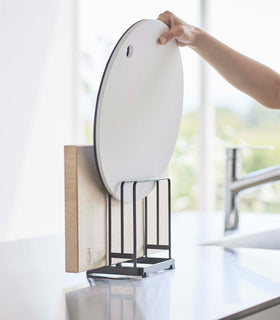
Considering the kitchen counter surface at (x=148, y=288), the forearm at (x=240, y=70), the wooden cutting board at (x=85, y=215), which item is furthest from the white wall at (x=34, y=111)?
the wooden cutting board at (x=85, y=215)

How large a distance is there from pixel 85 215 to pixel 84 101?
3.61 m

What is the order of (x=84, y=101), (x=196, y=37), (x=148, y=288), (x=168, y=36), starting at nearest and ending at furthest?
(x=148, y=288), (x=168, y=36), (x=196, y=37), (x=84, y=101)

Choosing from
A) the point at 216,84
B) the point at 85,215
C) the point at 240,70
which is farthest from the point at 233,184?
the point at 216,84

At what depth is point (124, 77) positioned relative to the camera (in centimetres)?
98

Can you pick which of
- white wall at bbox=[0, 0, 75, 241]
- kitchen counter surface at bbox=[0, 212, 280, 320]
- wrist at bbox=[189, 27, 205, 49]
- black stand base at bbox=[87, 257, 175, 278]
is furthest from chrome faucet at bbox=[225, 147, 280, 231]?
white wall at bbox=[0, 0, 75, 241]

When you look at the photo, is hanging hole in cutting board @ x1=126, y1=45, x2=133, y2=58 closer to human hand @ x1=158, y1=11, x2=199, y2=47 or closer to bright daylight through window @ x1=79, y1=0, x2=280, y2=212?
human hand @ x1=158, y1=11, x2=199, y2=47

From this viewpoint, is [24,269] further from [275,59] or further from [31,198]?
[275,59]

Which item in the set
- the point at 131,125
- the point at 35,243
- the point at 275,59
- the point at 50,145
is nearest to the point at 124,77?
the point at 131,125

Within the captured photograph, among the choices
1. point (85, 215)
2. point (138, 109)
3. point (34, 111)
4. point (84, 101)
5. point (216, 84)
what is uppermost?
point (216, 84)

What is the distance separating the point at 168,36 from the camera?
1075 millimetres

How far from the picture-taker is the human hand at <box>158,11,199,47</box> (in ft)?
3.52

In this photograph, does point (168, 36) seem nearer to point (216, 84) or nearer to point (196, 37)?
point (196, 37)

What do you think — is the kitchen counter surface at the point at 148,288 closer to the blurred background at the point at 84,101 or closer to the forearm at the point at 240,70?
the forearm at the point at 240,70

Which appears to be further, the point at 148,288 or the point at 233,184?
the point at 233,184
